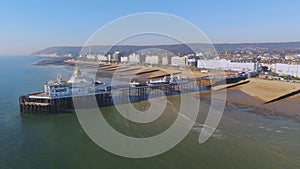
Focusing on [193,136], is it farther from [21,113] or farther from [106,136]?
[21,113]

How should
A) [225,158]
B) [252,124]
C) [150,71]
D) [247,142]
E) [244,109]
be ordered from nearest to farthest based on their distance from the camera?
1. [225,158]
2. [247,142]
3. [252,124]
4. [244,109]
5. [150,71]

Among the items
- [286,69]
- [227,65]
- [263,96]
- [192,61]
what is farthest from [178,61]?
[263,96]

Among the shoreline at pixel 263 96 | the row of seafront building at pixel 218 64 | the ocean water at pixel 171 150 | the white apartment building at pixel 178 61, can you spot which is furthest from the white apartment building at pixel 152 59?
the ocean water at pixel 171 150

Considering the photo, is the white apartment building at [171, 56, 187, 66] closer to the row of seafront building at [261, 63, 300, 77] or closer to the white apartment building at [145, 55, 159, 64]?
the white apartment building at [145, 55, 159, 64]

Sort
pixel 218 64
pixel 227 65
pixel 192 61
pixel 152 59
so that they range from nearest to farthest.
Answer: pixel 227 65 → pixel 218 64 → pixel 192 61 → pixel 152 59

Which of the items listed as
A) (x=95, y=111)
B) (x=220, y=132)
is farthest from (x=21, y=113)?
(x=220, y=132)

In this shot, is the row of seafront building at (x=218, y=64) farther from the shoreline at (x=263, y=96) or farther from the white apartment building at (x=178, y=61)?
the shoreline at (x=263, y=96)

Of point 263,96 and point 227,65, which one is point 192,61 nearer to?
point 227,65

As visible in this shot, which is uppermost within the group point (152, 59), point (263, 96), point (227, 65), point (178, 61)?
point (152, 59)
